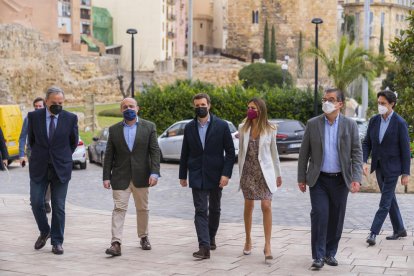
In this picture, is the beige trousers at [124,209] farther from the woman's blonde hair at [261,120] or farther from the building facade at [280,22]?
the building facade at [280,22]

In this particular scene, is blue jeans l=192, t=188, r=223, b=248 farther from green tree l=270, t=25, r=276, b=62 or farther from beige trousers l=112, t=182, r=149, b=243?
green tree l=270, t=25, r=276, b=62

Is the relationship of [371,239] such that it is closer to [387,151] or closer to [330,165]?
[387,151]

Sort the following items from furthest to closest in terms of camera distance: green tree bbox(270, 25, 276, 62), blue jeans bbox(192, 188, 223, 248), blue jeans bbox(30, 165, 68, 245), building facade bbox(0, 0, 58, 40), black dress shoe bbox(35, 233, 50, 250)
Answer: green tree bbox(270, 25, 276, 62) → building facade bbox(0, 0, 58, 40) → black dress shoe bbox(35, 233, 50, 250) → blue jeans bbox(30, 165, 68, 245) → blue jeans bbox(192, 188, 223, 248)

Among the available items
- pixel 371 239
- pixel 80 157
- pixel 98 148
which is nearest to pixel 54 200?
pixel 371 239

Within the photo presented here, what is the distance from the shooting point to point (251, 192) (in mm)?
9195

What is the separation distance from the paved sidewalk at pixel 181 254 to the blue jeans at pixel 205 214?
24 cm

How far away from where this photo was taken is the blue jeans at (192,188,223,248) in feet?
30.5

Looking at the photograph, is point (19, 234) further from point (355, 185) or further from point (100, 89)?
point (100, 89)

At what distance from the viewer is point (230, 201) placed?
15.6 meters

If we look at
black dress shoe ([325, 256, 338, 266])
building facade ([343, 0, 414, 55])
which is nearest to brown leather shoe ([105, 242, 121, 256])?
black dress shoe ([325, 256, 338, 266])

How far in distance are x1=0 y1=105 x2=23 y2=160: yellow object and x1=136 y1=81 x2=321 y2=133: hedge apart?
802 cm

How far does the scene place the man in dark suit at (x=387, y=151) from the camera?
1013 centimetres

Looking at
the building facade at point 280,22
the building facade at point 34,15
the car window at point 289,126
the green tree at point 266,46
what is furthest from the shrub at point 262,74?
the car window at point 289,126

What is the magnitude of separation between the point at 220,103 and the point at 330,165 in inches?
943
